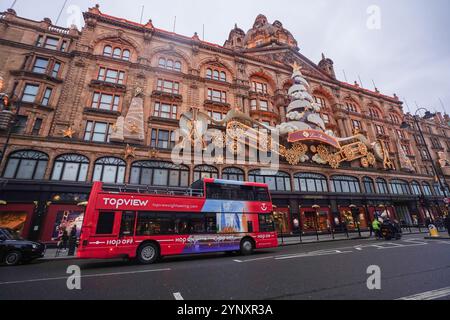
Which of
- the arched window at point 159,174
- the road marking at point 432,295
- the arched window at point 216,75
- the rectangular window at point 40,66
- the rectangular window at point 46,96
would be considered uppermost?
the arched window at point 216,75

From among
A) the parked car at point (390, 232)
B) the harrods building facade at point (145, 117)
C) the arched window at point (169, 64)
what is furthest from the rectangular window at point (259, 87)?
the parked car at point (390, 232)

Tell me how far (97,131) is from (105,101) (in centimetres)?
368

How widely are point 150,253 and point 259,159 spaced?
16.7 m

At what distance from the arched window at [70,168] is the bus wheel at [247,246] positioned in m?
14.8

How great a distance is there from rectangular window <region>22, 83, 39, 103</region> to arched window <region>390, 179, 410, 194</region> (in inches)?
1825

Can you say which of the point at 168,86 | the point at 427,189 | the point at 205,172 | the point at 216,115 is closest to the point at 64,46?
the point at 168,86

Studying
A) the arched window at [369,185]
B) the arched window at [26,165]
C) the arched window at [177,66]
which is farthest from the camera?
the arched window at [369,185]

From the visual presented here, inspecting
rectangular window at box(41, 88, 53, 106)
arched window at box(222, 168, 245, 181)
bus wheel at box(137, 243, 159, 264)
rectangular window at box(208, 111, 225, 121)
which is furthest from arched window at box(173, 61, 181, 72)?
bus wheel at box(137, 243, 159, 264)

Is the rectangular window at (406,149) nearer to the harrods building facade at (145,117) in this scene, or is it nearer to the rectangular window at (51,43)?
the harrods building facade at (145,117)

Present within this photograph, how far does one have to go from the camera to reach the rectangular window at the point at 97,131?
19375mm

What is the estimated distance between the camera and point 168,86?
24.7 meters

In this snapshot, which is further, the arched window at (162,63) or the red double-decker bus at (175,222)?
the arched window at (162,63)

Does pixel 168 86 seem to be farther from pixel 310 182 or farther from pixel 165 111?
pixel 310 182
